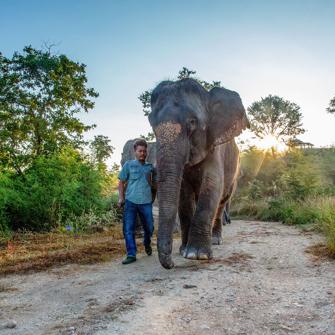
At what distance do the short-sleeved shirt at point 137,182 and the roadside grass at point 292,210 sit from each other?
134 inches

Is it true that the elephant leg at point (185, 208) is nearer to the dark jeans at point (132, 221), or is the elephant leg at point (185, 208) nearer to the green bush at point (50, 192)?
the dark jeans at point (132, 221)

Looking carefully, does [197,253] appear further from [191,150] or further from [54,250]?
[54,250]

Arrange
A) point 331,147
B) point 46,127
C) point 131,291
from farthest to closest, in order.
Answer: point 331,147 → point 46,127 → point 131,291

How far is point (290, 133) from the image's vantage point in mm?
47656

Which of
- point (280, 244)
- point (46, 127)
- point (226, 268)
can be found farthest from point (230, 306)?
point (46, 127)

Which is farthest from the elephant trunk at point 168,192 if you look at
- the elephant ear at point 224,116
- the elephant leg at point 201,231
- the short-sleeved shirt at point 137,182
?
the short-sleeved shirt at point 137,182

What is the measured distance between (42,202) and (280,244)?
6.35 metres

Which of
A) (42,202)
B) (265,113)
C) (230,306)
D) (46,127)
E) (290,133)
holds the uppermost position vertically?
(265,113)

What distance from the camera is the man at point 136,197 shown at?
18.8 feet

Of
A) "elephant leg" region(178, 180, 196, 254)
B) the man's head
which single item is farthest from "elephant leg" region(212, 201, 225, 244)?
the man's head

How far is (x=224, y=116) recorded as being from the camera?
538 centimetres

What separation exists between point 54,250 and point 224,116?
14.3 ft

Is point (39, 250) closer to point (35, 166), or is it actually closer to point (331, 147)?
point (35, 166)

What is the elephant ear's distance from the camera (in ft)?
17.4
